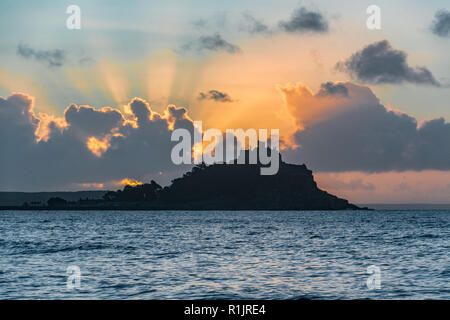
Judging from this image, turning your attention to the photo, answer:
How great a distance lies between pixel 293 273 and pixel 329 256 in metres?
15.9

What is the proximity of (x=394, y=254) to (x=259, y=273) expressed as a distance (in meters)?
25.5

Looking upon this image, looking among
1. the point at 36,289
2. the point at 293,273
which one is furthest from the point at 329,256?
the point at 36,289

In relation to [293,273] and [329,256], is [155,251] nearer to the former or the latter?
[329,256]

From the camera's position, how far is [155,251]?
193 feet
